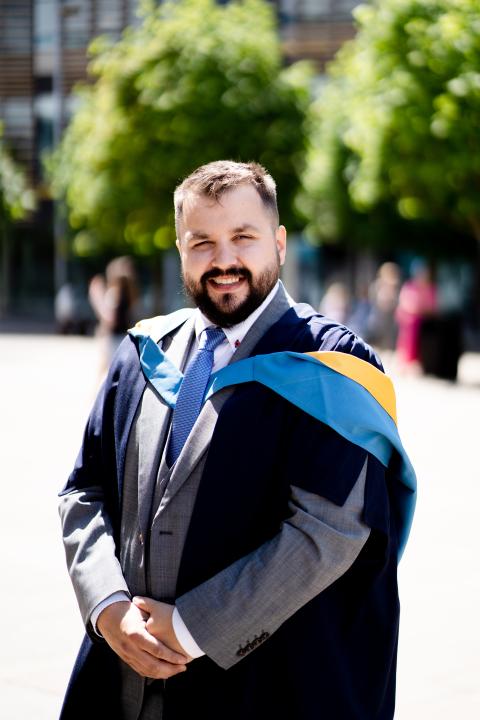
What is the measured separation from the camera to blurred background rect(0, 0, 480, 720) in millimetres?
6617

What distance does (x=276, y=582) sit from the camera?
2.58 metres

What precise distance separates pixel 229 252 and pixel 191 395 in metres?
0.33

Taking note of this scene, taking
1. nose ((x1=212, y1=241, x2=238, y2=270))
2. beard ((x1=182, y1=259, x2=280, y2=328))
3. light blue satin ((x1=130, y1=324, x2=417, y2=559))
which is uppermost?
nose ((x1=212, y1=241, x2=238, y2=270))

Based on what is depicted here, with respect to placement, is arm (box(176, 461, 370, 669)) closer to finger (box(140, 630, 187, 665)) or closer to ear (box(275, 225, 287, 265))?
finger (box(140, 630, 187, 665))

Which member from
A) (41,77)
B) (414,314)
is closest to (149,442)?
(414,314)

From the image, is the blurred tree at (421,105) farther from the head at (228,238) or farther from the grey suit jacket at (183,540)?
the grey suit jacket at (183,540)

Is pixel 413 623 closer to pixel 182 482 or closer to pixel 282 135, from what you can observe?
pixel 182 482

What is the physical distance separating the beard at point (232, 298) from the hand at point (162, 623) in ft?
2.09

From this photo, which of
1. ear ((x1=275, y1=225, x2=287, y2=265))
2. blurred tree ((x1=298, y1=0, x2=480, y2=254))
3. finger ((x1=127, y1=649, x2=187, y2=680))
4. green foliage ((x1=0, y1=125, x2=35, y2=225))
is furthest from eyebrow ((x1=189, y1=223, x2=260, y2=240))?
green foliage ((x1=0, y1=125, x2=35, y2=225))

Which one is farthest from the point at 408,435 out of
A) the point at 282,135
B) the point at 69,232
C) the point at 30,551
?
the point at 69,232

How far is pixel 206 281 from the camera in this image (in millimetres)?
2820

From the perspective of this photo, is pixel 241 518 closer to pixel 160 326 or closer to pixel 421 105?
pixel 160 326

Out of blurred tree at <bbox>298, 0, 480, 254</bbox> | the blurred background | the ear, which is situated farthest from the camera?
blurred tree at <bbox>298, 0, 480, 254</bbox>

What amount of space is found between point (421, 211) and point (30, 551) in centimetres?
1539
